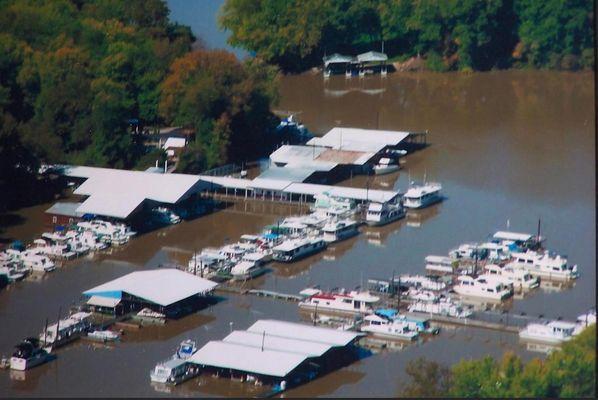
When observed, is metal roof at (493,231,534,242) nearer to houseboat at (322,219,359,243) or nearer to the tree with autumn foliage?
houseboat at (322,219,359,243)

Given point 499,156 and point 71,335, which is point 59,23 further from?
point 71,335

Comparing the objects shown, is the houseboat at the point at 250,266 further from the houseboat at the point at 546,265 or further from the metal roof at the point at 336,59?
the metal roof at the point at 336,59

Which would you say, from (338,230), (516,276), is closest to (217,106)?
(338,230)

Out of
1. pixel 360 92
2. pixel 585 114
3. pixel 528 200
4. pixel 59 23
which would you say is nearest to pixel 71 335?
pixel 528 200

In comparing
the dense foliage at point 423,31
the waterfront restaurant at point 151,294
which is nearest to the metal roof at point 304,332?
the waterfront restaurant at point 151,294

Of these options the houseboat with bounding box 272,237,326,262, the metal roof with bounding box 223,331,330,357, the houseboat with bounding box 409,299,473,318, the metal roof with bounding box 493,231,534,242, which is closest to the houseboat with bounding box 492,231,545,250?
the metal roof with bounding box 493,231,534,242

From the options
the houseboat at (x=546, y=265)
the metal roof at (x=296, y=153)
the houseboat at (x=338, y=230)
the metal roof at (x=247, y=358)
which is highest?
the metal roof at (x=296, y=153)
